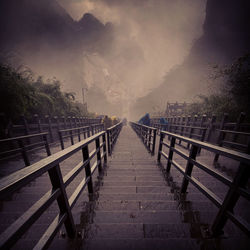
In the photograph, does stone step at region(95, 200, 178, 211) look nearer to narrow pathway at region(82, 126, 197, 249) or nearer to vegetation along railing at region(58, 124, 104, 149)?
narrow pathway at region(82, 126, 197, 249)

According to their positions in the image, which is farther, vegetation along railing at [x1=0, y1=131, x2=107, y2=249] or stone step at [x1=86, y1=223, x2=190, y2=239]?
stone step at [x1=86, y1=223, x2=190, y2=239]

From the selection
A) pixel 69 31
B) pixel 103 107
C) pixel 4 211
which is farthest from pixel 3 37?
pixel 4 211

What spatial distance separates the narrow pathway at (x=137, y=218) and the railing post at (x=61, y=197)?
25cm

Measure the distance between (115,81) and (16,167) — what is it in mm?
73057

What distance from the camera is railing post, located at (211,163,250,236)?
105 centimetres

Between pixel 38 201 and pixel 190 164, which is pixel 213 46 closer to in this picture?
pixel 190 164

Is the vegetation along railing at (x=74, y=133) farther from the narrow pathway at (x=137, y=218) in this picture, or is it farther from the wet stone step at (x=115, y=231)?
the wet stone step at (x=115, y=231)

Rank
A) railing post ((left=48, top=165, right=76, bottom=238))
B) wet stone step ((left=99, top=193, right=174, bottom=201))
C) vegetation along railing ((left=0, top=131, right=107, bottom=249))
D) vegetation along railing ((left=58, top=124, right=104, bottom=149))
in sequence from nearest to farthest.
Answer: vegetation along railing ((left=0, top=131, right=107, bottom=249)) → railing post ((left=48, top=165, right=76, bottom=238)) → wet stone step ((left=99, top=193, right=174, bottom=201)) → vegetation along railing ((left=58, top=124, right=104, bottom=149))

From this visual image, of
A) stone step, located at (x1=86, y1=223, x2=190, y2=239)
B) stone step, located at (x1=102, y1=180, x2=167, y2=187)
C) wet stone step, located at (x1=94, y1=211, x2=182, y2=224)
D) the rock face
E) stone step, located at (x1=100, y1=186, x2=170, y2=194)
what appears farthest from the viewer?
the rock face

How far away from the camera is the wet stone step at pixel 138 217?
4.94 feet

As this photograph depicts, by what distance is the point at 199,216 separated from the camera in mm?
1561

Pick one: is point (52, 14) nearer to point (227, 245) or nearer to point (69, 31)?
point (69, 31)

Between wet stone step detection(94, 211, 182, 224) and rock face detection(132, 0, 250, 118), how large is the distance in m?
25.7

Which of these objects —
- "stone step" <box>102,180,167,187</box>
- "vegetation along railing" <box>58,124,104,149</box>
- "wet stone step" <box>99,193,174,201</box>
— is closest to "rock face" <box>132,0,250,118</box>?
"vegetation along railing" <box>58,124,104,149</box>
